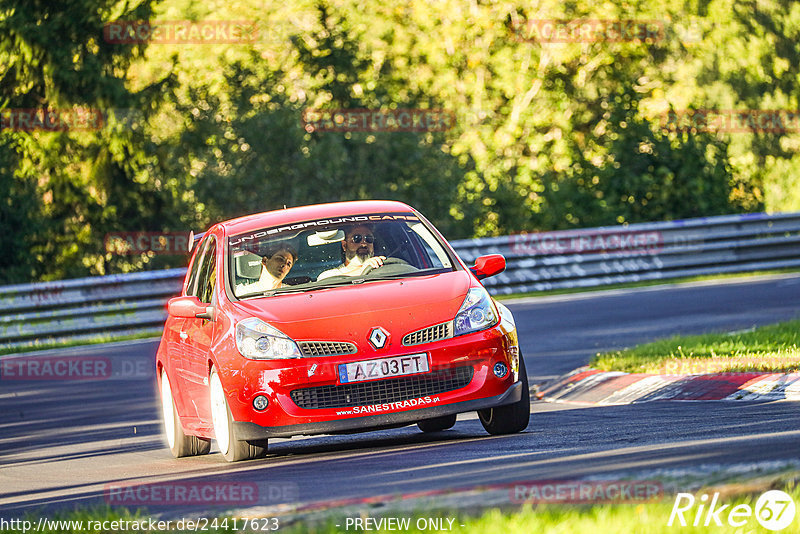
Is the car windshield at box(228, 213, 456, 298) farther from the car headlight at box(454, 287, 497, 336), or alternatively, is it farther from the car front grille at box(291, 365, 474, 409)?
the car front grille at box(291, 365, 474, 409)

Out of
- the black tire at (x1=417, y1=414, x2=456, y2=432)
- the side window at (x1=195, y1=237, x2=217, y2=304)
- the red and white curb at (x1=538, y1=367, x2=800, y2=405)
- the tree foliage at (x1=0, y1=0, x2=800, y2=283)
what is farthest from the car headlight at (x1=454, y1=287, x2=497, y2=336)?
the tree foliage at (x1=0, y1=0, x2=800, y2=283)

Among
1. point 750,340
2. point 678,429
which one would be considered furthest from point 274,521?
point 750,340

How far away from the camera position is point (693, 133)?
30.5 meters

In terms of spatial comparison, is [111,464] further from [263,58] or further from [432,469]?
[263,58]

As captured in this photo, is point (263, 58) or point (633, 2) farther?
point (633, 2)

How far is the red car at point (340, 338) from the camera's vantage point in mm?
8992

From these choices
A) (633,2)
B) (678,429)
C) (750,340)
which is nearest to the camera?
(678,429)

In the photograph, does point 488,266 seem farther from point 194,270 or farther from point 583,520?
point 583,520

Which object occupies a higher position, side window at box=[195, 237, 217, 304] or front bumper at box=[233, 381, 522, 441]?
side window at box=[195, 237, 217, 304]

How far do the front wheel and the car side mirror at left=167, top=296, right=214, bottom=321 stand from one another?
0.48 meters

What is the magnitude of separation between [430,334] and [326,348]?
2.16 ft

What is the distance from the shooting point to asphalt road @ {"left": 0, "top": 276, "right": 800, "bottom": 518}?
24.0 feet

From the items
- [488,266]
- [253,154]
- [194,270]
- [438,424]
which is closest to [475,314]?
[488,266]

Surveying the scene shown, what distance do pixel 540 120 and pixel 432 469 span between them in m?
31.2
